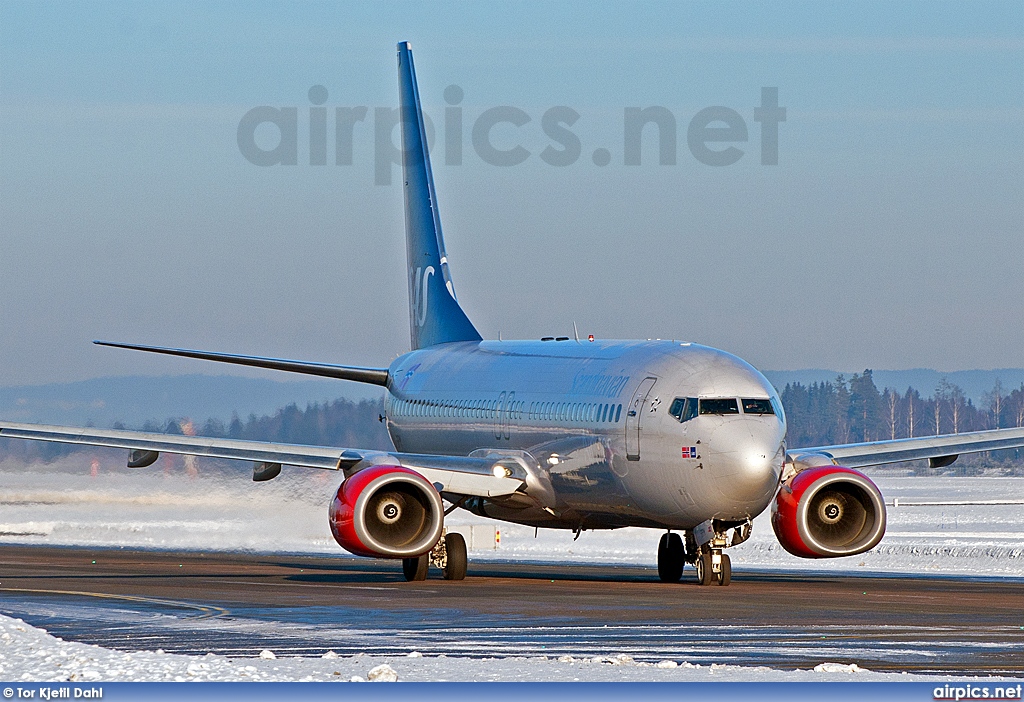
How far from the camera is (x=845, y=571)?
3481cm

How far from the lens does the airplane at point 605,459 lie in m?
27.8

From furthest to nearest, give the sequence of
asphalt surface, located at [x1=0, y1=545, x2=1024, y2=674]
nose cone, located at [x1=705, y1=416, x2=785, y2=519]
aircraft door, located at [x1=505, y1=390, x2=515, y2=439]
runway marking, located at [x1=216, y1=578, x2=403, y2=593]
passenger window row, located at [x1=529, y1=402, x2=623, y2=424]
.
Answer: aircraft door, located at [x1=505, y1=390, x2=515, y2=439]
passenger window row, located at [x1=529, y1=402, x2=623, y2=424]
runway marking, located at [x1=216, y1=578, x2=403, y2=593]
nose cone, located at [x1=705, y1=416, x2=785, y2=519]
asphalt surface, located at [x1=0, y1=545, x2=1024, y2=674]

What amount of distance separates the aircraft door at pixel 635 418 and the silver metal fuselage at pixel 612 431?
22mm

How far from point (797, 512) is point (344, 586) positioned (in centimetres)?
701

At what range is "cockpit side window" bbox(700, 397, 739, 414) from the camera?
2773 cm

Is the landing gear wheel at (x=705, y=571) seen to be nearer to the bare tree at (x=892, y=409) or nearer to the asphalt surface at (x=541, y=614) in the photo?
the asphalt surface at (x=541, y=614)

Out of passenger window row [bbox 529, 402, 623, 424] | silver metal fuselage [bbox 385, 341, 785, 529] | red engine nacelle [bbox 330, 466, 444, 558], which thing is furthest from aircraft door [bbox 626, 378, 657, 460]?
red engine nacelle [bbox 330, 466, 444, 558]

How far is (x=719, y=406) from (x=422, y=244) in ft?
56.5

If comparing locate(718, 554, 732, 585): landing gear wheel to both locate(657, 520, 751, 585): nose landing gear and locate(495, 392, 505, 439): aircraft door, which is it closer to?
locate(657, 520, 751, 585): nose landing gear

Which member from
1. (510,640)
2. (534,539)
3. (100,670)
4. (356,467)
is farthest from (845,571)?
(100,670)

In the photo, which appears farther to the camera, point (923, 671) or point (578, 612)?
point (578, 612)

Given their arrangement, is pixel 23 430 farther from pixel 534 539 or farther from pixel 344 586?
pixel 534 539

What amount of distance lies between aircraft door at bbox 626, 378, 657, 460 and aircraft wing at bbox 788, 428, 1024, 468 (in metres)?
3.39

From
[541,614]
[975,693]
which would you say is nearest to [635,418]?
[541,614]
